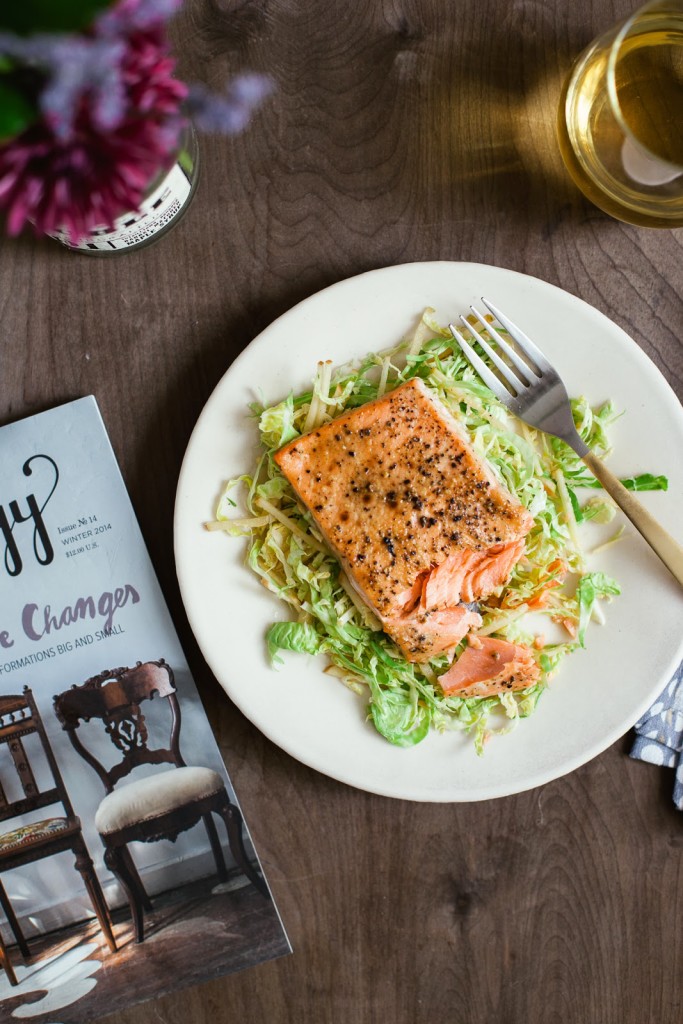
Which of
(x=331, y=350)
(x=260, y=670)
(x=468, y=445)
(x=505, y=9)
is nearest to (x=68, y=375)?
(x=331, y=350)

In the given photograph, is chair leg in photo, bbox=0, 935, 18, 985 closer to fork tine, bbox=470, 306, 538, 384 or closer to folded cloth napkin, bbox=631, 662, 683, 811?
folded cloth napkin, bbox=631, 662, 683, 811

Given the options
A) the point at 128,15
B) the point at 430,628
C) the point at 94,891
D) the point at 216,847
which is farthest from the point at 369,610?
the point at 128,15

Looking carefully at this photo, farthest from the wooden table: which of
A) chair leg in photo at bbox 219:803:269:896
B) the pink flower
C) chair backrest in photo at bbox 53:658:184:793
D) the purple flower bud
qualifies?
the purple flower bud

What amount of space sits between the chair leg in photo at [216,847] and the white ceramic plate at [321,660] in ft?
1.12

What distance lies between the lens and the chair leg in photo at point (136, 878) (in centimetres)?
191

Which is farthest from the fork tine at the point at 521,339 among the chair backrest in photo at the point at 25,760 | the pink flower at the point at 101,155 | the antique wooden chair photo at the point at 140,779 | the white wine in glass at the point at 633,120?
the chair backrest in photo at the point at 25,760

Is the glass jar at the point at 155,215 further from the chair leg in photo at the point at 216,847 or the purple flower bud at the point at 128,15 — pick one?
the chair leg in photo at the point at 216,847

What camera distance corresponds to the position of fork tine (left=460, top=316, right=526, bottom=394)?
174cm

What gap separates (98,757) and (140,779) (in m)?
0.12

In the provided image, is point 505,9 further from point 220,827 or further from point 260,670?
point 220,827

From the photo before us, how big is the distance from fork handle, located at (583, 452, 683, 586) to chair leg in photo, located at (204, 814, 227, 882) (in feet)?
4.02

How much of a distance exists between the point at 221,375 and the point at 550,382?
785 millimetres

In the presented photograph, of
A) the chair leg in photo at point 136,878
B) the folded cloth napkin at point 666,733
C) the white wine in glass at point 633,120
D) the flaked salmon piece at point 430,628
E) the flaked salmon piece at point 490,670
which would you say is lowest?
the folded cloth napkin at point 666,733

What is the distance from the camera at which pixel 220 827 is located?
1898 mm
